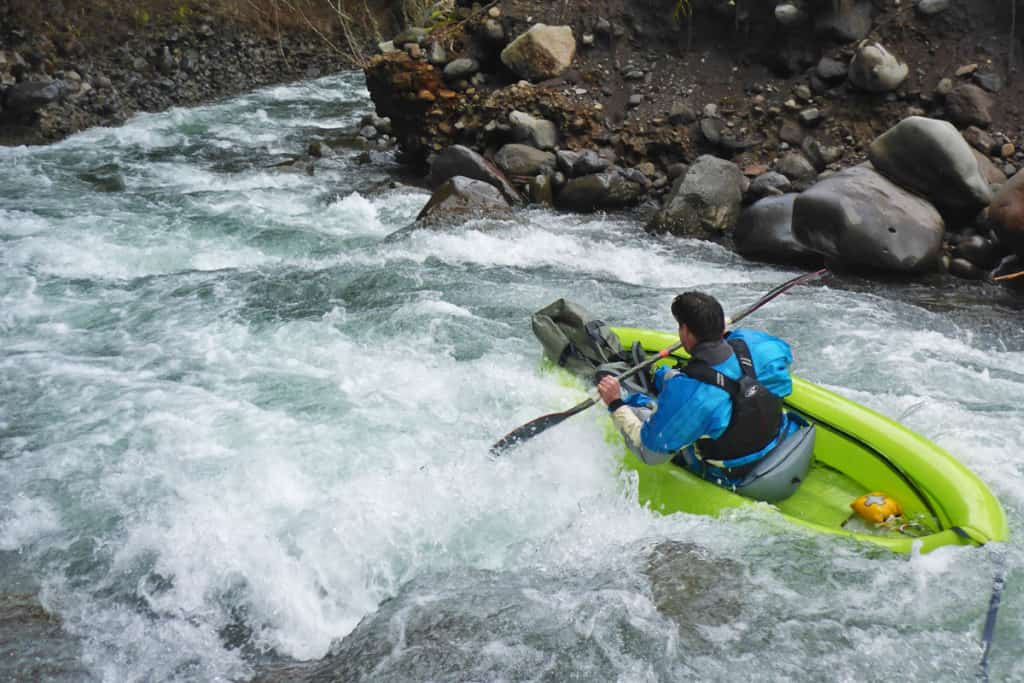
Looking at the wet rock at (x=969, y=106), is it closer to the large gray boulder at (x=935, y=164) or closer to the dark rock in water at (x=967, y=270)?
the large gray boulder at (x=935, y=164)

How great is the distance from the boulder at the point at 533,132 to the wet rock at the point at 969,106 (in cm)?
317

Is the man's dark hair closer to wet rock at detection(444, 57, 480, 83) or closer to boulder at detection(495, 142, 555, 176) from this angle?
boulder at detection(495, 142, 555, 176)

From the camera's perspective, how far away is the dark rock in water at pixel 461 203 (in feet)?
22.7

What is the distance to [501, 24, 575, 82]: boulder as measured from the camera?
826 cm

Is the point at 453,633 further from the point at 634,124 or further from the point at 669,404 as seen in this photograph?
the point at 634,124

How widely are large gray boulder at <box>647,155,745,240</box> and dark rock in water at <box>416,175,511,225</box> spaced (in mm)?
1244

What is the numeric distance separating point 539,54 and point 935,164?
3747mm

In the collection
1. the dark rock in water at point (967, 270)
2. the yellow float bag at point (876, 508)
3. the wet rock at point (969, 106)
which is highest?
the wet rock at point (969, 106)

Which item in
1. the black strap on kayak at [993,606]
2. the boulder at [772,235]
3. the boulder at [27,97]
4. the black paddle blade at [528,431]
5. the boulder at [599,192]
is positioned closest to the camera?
the black strap on kayak at [993,606]

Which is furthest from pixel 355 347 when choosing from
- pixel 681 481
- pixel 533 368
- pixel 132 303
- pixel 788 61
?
pixel 788 61

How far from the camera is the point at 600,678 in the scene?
2791 mm

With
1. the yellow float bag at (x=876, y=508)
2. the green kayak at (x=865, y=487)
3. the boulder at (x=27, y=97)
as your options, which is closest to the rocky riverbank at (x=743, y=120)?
the green kayak at (x=865, y=487)

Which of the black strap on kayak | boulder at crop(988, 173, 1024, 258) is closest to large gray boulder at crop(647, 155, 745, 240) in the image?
boulder at crop(988, 173, 1024, 258)

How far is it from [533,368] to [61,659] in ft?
8.57
